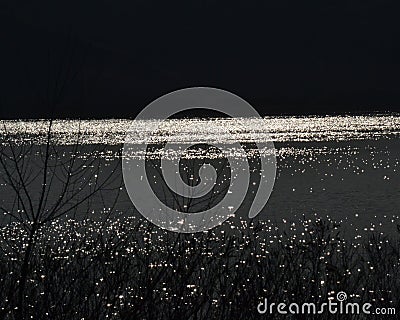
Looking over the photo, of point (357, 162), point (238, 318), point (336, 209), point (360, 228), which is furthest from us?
point (357, 162)

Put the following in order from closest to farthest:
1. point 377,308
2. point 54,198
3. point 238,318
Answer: point 238,318 → point 377,308 → point 54,198

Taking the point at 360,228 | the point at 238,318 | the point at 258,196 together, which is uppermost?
the point at 258,196

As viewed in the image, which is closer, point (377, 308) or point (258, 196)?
point (377, 308)

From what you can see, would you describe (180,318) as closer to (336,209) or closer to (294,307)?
(294,307)

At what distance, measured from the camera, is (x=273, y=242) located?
2328 cm

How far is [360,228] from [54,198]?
21357 mm

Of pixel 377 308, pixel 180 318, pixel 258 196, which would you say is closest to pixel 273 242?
pixel 377 308

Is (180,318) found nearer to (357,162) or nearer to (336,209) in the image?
(336,209)

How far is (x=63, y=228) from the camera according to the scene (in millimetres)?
27234

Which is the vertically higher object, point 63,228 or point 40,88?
point 63,228

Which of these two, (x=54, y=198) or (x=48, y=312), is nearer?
(x=48, y=312)

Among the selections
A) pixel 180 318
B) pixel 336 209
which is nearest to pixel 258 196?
pixel 336 209

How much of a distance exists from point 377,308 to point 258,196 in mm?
35133

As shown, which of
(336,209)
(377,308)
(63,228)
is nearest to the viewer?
(377,308)
